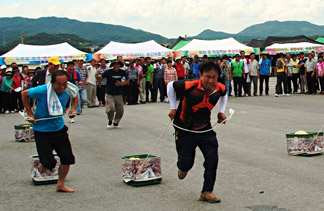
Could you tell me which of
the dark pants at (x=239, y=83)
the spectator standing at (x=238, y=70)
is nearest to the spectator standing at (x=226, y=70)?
the spectator standing at (x=238, y=70)

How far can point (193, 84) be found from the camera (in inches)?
254

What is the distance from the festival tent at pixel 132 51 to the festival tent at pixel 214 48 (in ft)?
5.67

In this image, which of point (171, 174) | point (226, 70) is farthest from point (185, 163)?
point (226, 70)

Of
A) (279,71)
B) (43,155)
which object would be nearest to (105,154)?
(43,155)

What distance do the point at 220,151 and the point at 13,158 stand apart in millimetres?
3801

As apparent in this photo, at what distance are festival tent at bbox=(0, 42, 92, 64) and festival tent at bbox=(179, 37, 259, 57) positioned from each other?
23.6ft

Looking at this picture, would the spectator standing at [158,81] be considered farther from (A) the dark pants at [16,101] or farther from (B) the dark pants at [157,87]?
(A) the dark pants at [16,101]

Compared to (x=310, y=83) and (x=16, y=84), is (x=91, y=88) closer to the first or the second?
(x=16, y=84)

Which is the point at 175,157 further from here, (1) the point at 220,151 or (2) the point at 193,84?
(2) the point at 193,84

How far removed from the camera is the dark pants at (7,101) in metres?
21.3

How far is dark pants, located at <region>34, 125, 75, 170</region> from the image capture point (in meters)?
7.01

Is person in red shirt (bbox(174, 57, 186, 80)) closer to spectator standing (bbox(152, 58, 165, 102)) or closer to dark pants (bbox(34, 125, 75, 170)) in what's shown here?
spectator standing (bbox(152, 58, 165, 102))

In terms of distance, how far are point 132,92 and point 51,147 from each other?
15.4m

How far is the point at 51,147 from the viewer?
7086 mm
